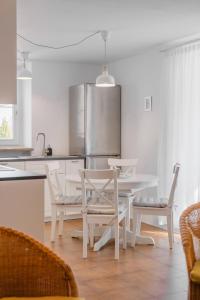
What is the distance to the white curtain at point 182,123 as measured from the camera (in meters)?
5.33

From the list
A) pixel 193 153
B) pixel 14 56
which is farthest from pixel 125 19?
pixel 193 153

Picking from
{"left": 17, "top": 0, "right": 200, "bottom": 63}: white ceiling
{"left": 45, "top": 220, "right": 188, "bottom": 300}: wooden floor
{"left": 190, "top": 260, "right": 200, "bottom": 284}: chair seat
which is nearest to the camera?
{"left": 190, "top": 260, "right": 200, "bottom": 284}: chair seat

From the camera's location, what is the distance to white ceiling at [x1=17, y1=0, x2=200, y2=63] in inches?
158

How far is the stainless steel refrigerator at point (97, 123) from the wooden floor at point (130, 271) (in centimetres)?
168

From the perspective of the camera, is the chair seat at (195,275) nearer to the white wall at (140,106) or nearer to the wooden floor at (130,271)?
the wooden floor at (130,271)

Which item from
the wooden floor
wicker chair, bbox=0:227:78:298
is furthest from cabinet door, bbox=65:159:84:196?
wicker chair, bbox=0:227:78:298

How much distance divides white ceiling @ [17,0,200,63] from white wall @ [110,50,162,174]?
33 centimetres

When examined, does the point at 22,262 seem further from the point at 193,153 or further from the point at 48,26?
the point at 193,153

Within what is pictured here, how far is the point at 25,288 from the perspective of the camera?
2.01 meters

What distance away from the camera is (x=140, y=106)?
21.0 ft

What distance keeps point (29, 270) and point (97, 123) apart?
4686 mm

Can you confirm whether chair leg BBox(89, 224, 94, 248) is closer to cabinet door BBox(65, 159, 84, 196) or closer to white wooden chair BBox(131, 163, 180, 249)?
white wooden chair BBox(131, 163, 180, 249)

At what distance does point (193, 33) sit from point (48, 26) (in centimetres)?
161

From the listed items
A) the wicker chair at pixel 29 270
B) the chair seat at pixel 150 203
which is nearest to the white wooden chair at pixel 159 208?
the chair seat at pixel 150 203
